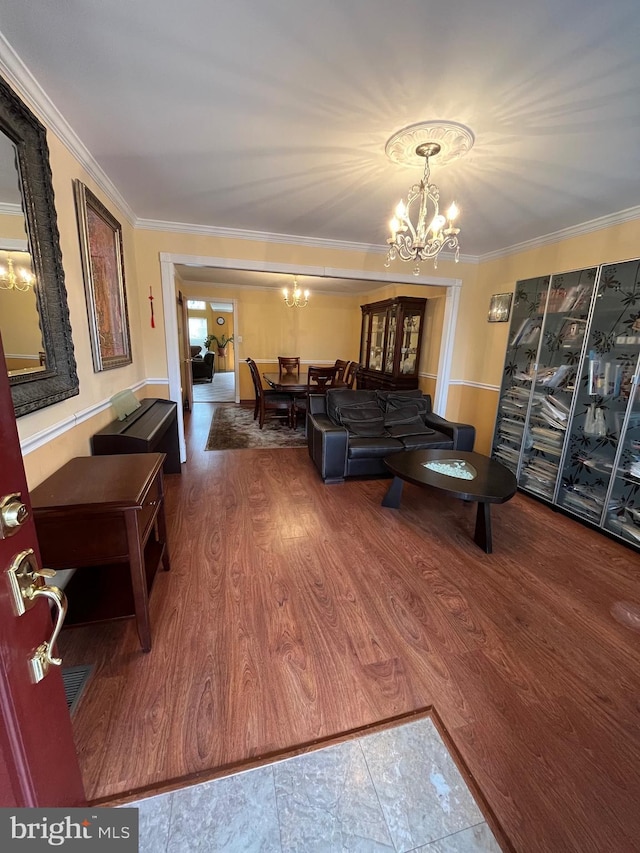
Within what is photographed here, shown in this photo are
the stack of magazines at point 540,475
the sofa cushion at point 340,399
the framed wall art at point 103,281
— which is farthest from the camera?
the sofa cushion at point 340,399

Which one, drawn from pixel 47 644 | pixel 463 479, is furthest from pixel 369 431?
pixel 47 644

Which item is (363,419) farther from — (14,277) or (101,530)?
(14,277)

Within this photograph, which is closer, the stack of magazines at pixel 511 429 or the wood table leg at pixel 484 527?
the wood table leg at pixel 484 527

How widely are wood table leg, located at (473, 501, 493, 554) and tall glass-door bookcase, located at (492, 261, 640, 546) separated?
1.03 m

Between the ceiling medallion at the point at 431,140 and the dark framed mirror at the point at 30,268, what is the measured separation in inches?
68.1

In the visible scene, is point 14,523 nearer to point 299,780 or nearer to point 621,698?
point 299,780

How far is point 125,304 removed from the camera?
2.92 m

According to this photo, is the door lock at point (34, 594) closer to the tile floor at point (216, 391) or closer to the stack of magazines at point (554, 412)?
the stack of magazines at point (554, 412)

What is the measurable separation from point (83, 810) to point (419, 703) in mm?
1108

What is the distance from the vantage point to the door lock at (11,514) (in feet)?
1.84

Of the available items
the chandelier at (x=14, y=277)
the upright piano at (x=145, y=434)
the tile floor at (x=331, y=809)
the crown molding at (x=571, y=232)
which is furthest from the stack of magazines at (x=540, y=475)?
the chandelier at (x=14, y=277)

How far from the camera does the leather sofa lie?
3.25 metres

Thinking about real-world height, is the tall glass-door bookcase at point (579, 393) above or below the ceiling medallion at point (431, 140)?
below

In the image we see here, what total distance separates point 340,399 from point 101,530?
280 centimetres
